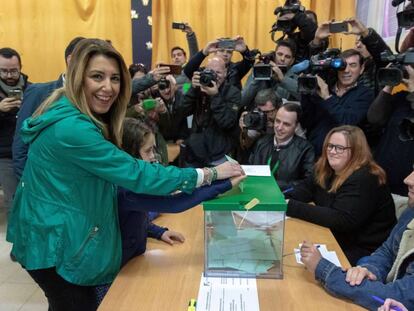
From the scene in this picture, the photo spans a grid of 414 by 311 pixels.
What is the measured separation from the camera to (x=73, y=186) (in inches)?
47.2

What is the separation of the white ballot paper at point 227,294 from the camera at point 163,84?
1.88m

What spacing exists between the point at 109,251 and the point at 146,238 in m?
0.25

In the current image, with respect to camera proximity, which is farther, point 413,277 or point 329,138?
point 329,138

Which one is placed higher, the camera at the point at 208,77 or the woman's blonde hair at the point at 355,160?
the camera at the point at 208,77

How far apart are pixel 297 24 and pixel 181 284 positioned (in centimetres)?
219

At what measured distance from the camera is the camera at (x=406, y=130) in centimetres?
202

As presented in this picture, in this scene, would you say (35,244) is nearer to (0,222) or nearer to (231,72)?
(231,72)

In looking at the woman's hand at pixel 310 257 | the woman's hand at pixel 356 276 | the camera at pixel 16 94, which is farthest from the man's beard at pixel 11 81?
the woman's hand at pixel 356 276

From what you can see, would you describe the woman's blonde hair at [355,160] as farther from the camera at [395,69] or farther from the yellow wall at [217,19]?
the yellow wall at [217,19]

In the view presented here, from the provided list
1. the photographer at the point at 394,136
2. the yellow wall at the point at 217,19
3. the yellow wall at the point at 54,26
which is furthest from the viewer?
the yellow wall at the point at 54,26

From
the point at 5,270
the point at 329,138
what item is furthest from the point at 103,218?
the point at 5,270

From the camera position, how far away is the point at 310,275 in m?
1.33

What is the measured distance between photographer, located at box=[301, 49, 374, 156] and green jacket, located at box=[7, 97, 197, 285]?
1412mm

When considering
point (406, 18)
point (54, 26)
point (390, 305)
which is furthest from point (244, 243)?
point (54, 26)
